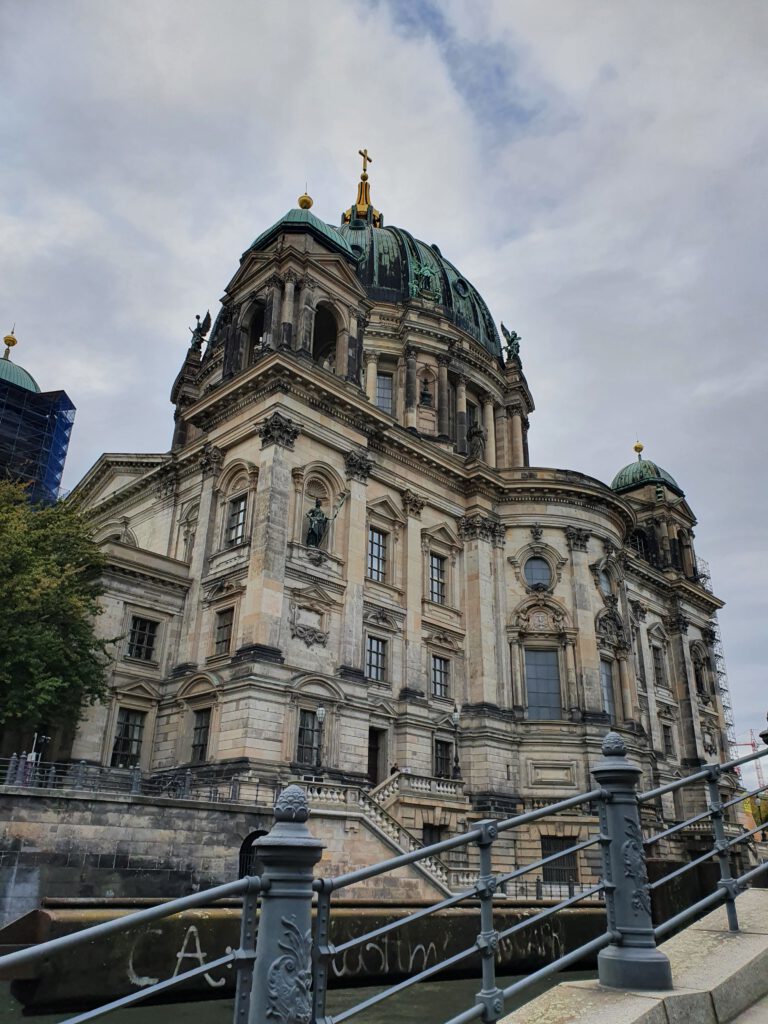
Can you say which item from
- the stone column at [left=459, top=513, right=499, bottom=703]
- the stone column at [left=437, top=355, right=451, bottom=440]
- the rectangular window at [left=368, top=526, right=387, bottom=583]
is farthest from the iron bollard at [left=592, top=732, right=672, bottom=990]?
the stone column at [left=437, top=355, right=451, bottom=440]

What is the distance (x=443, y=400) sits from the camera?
47.1m

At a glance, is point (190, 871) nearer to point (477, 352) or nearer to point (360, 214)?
point (477, 352)

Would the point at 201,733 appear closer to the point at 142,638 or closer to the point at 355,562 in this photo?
the point at 142,638

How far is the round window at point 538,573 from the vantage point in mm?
39594

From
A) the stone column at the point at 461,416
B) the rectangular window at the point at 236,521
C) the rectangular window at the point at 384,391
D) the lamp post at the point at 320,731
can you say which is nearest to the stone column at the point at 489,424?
the stone column at the point at 461,416

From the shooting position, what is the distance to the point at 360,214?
63.5 metres

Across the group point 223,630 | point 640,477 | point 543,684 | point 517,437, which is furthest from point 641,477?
point 223,630

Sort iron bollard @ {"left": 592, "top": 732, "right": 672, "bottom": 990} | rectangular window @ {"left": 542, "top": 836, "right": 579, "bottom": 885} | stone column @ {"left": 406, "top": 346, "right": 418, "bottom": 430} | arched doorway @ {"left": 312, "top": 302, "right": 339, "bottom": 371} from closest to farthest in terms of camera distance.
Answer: iron bollard @ {"left": 592, "top": 732, "right": 672, "bottom": 990}, rectangular window @ {"left": 542, "top": 836, "right": 579, "bottom": 885}, arched doorway @ {"left": 312, "top": 302, "right": 339, "bottom": 371}, stone column @ {"left": 406, "top": 346, "right": 418, "bottom": 430}

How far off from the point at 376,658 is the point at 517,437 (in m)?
23.5

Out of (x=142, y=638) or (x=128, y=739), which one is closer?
(x=128, y=739)

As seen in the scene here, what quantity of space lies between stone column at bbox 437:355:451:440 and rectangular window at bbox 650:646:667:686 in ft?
68.1

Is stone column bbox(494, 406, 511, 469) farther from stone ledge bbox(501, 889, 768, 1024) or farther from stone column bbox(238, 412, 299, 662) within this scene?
stone ledge bbox(501, 889, 768, 1024)

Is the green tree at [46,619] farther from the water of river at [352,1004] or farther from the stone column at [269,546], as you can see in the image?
the water of river at [352,1004]

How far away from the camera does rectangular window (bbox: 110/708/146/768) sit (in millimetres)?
30297
